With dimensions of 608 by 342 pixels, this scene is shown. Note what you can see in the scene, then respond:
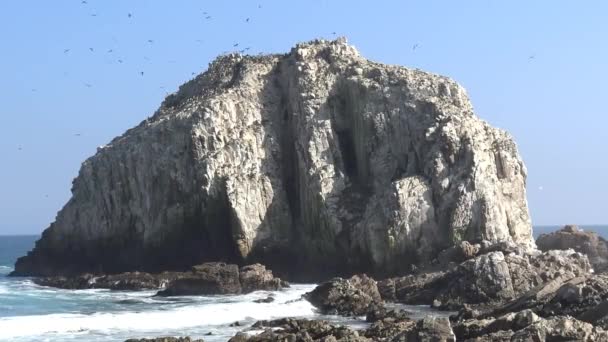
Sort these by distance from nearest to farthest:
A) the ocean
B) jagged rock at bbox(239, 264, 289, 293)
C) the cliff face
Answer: the ocean → jagged rock at bbox(239, 264, 289, 293) → the cliff face

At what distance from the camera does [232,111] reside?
57.4 meters

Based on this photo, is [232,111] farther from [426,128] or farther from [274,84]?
[426,128]

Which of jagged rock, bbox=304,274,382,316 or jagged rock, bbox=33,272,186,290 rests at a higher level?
jagged rock, bbox=33,272,186,290

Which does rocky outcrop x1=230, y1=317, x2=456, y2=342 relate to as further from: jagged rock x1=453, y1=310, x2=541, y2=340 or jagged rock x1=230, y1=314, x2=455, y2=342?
jagged rock x1=453, y1=310, x2=541, y2=340

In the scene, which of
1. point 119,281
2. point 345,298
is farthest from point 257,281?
point 345,298

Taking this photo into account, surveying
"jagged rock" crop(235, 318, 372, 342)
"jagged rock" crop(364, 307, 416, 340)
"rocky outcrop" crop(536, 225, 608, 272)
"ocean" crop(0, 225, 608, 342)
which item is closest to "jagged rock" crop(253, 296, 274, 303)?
"ocean" crop(0, 225, 608, 342)

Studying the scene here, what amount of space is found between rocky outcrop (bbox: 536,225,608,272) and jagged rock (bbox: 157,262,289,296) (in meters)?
16.6

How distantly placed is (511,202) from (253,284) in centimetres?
1527

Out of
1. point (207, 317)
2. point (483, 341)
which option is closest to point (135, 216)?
point (207, 317)

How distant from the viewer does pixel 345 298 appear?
123 feet

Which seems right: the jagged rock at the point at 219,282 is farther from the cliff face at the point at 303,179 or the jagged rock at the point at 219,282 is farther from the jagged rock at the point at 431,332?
the jagged rock at the point at 431,332

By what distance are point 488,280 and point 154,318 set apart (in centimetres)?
1295

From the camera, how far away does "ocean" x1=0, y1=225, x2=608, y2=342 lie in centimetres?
3326

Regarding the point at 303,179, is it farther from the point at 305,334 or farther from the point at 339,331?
the point at 305,334
